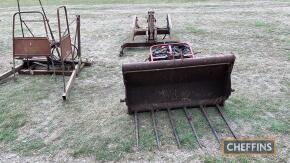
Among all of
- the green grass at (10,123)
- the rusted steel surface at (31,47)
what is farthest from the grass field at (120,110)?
the rusted steel surface at (31,47)

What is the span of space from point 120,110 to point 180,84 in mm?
901

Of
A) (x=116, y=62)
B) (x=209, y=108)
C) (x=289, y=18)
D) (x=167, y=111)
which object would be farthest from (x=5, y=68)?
(x=289, y=18)

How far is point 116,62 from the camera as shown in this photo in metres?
6.71

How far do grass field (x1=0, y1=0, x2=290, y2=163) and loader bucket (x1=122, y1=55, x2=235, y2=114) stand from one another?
0.15 meters

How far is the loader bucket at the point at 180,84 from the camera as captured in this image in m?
4.03

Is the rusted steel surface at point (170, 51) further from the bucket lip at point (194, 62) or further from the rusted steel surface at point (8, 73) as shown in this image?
the rusted steel surface at point (8, 73)

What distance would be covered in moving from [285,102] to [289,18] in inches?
237

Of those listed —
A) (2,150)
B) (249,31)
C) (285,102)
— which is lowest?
(2,150)

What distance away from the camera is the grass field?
3736 millimetres

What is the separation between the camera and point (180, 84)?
436cm

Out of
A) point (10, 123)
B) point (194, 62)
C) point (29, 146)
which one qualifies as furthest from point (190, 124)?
point (10, 123)

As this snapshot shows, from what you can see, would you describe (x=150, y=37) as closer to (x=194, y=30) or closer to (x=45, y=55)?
(x=194, y=30)

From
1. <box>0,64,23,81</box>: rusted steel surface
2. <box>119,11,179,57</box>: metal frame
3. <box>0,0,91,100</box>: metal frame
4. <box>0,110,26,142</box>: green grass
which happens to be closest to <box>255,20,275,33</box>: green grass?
<box>119,11,179,57</box>: metal frame

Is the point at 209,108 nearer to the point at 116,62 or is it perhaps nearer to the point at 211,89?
the point at 211,89
